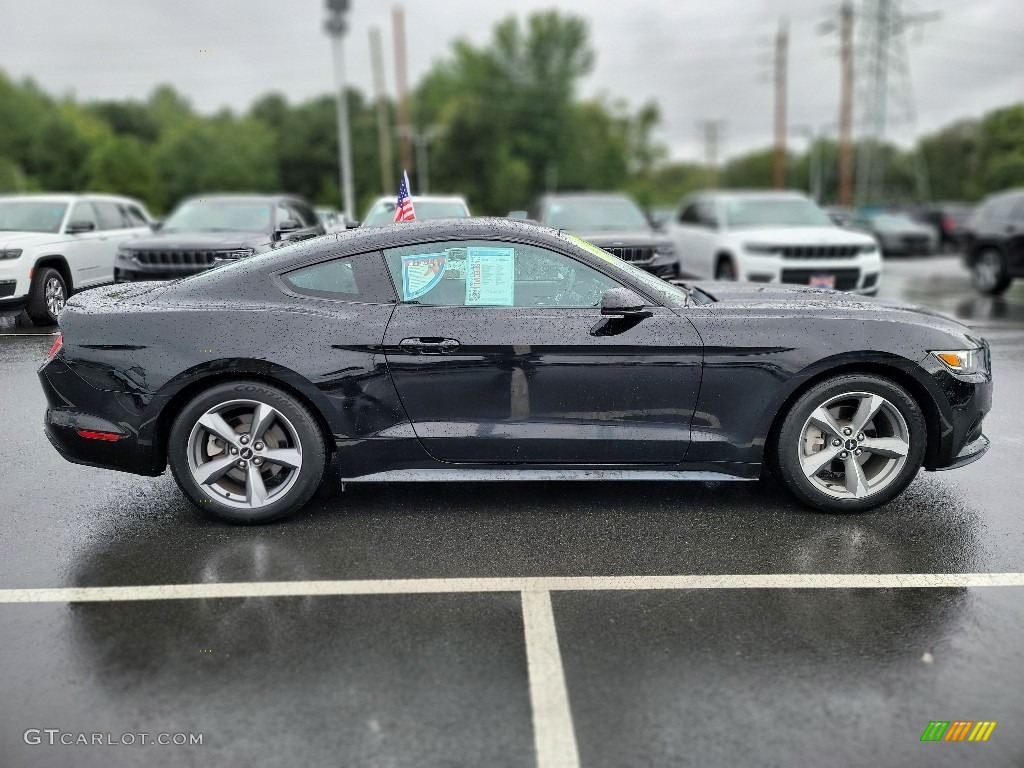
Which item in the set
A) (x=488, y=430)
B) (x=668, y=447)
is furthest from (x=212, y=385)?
(x=668, y=447)

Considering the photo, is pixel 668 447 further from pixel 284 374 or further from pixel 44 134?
pixel 44 134

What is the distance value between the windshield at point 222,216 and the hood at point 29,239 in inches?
53.4

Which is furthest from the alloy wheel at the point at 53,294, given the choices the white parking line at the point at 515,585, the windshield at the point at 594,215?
the white parking line at the point at 515,585

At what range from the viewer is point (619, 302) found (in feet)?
14.1

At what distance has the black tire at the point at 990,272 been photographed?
14867 millimetres

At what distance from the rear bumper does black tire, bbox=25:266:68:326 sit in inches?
266

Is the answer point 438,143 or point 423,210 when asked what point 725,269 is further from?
point 438,143

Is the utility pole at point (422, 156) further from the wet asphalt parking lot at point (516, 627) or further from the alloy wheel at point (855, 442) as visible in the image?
the alloy wheel at point (855, 442)

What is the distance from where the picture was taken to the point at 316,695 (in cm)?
299

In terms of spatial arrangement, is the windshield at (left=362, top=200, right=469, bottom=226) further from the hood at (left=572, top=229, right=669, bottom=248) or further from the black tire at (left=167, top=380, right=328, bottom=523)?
the black tire at (left=167, top=380, right=328, bottom=523)

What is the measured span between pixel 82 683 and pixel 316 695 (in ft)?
2.63

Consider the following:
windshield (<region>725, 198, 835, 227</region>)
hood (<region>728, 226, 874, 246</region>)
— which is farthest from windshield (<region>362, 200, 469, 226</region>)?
windshield (<region>725, 198, 835, 227</region>)

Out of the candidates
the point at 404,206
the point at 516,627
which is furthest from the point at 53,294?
the point at 516,627

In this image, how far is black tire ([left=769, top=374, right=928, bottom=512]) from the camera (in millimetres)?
4531
